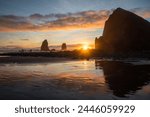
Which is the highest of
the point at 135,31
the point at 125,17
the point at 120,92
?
the point at 125,17

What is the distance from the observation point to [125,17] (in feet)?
385

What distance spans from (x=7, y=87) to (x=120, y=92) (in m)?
8.96

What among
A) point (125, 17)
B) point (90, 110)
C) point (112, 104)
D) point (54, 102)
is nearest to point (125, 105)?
point (112, 104)

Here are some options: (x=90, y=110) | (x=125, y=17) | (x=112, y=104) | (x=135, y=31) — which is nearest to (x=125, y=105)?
(x=112, y=104)

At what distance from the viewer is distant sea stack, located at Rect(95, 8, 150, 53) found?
104438 mm

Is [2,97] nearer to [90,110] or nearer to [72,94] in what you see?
[72,94]

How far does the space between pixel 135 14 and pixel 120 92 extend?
11149cm

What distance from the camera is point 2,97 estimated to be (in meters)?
14.8

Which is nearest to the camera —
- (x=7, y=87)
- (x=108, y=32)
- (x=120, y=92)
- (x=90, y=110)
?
(x=90, y=110)

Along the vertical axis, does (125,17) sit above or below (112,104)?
above

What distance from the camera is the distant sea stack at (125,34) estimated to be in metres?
104

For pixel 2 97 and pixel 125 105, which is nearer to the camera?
pixel 125 105

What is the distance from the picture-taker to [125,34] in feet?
358

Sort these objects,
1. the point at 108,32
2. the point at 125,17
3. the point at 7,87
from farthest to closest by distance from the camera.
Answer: the point at 108,32, the point at 125,17, the point at 7,87
